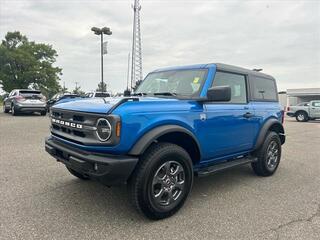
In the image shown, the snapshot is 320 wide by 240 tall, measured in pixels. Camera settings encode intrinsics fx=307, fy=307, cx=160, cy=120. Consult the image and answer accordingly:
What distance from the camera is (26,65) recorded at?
40.3m

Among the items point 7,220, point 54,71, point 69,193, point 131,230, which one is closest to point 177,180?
point 131,230

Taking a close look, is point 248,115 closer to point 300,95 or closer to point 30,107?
point 30,107

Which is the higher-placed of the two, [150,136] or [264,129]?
[150,136]

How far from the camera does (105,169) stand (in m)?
3.13

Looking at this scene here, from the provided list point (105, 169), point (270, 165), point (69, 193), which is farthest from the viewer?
point (270, 165)

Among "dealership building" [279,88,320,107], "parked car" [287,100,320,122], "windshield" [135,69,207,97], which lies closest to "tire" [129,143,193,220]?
"windshield" [135,69,207,97]

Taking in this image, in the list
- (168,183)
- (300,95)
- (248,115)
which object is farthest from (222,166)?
(300,95)

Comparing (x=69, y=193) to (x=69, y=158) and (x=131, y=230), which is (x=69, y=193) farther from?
(x=131, y=230)

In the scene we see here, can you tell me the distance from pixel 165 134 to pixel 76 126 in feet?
3.43

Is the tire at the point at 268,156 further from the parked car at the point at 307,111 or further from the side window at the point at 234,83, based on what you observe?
the parked car at the point at 307,111

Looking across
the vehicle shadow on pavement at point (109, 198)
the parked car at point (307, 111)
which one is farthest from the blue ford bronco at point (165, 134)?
the parked car at point (307, 111)

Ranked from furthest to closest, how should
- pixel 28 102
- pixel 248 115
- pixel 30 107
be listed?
pixel 30 107
pixel 28 102
pixel 248 115

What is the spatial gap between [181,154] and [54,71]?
1698 inches

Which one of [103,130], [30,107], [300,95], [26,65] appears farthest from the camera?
[300,95]
